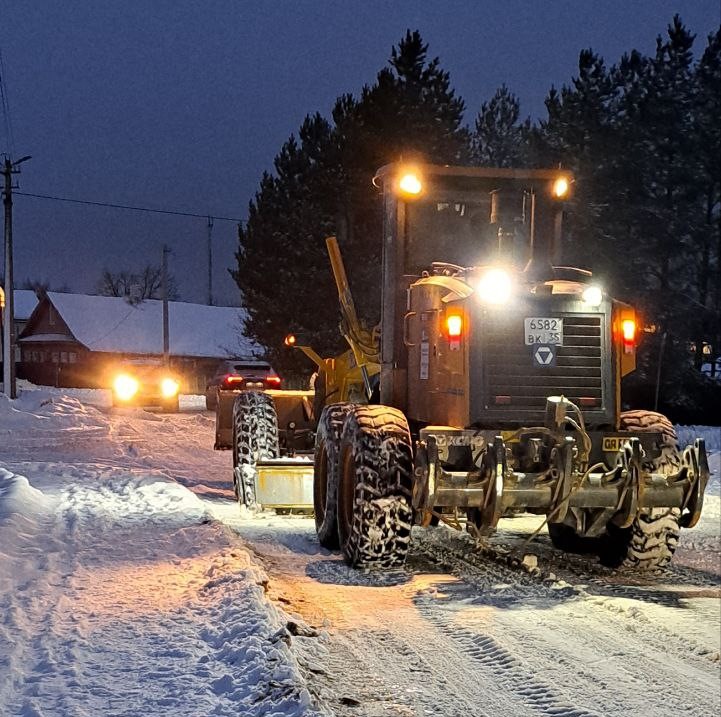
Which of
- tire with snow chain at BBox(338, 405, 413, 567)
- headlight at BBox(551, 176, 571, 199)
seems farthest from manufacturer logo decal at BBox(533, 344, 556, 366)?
headlight at BBox(551, 176, 571, 199)

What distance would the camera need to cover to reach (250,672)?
17.7 feet

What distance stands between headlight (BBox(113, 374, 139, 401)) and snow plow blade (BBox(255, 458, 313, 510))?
25.8m

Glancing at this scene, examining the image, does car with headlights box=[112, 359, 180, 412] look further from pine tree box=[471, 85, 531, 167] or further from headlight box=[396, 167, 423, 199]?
headlight box=[396, 167, 423, 199]

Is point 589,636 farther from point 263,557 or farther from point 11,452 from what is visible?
point 11,452

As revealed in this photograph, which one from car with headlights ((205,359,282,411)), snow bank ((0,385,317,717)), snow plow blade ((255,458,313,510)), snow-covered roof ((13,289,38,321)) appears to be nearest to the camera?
snow bank ((0,385,317,717))

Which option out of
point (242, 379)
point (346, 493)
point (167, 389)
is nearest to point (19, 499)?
point (346, 493)

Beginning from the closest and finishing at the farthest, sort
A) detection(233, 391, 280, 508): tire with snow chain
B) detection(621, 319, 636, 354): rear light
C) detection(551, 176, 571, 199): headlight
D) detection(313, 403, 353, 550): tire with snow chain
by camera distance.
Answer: detection(621, 319, 636, 354): rear light, detection(313, 403, 353, 550): tire with snow chain, detection(551, 176, 571, 199): headlight, detection(233, 391, 280, 508): tire with snow chain

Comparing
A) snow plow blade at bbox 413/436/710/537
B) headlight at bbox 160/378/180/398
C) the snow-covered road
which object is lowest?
the snow-covered road

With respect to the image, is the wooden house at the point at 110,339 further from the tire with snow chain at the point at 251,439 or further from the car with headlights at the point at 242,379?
the tire with snow chain at the point at 251,439

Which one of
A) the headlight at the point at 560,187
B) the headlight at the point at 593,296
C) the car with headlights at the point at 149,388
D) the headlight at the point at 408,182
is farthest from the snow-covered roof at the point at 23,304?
the headlight at the point at 593,296

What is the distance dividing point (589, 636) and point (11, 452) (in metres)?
16.6

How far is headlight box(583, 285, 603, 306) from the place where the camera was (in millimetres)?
8531

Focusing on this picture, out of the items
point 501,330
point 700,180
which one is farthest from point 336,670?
point 700,180

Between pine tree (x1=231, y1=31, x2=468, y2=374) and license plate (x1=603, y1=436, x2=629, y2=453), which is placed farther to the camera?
pine tree (x1=231, y1=31, x2=468, y2=374)
